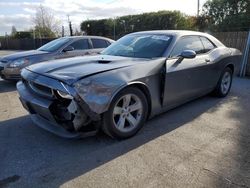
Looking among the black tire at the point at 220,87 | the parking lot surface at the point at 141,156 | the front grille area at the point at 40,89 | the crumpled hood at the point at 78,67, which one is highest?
the crumpled hood at the point at 78,67

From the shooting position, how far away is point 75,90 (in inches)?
132

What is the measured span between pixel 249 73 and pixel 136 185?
8.44 meters

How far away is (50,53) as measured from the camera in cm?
821

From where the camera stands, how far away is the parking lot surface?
301 cm

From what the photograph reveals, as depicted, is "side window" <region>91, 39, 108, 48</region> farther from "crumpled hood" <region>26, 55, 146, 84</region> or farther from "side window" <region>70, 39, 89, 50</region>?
"crumpled hood" <region>26, 55, 146, 84</region>

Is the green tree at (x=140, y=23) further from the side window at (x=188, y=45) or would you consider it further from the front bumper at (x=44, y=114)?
the front bumper at (x=44, y=114)

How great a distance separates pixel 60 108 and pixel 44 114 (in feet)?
1.00

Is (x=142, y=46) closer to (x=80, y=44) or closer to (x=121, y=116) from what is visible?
(x=121, y=116)

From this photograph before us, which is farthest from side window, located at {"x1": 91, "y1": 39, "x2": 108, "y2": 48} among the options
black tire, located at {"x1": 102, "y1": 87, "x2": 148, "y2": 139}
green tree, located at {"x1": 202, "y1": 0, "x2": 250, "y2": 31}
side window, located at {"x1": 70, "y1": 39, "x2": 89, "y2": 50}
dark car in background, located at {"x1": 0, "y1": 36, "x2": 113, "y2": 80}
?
green tree, located at {"x1": 202, "y1": 0, "x2": 250, "y2": 31}

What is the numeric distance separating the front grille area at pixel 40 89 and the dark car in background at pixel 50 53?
138 inches

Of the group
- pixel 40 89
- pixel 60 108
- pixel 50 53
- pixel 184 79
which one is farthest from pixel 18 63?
pixel 184 79

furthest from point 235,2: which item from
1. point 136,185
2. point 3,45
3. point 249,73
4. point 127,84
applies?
point 3,45

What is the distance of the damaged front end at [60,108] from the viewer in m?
3.41

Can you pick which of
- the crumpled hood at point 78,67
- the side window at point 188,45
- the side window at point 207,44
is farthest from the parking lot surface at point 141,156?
the side window at point 207,44
